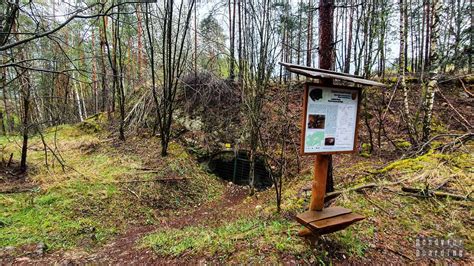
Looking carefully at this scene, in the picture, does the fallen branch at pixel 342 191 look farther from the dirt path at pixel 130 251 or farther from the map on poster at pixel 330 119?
the dirt path at pixel 130 251

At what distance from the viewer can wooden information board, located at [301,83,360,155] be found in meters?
2.22

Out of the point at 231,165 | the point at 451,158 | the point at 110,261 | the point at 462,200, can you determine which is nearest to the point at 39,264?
the point at 110,261

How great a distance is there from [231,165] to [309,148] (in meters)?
5.44

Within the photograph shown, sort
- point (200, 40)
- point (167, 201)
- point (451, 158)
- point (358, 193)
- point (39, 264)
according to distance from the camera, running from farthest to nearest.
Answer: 1. point (200, 40)
2. point (167, 201)
3. point (451, 158)
4. point (358, 193)
5. point (39, 264)

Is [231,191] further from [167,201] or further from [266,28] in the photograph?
[266,28]

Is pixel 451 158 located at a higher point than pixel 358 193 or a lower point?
higher

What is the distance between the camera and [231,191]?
259 inches

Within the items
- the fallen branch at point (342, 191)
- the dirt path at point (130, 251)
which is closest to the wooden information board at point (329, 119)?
the fallen branch at point (342, 191)

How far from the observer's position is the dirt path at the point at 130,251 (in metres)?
2.90

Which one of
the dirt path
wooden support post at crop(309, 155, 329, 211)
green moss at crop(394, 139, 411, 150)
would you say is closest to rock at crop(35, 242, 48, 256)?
the dirt path

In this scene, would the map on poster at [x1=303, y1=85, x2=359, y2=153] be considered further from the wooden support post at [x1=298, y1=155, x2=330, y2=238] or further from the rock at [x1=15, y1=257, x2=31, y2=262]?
the rock at [x1=15, y1=257, x2=31, y2=262]

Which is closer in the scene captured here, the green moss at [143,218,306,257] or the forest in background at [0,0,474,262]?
the green moss at [143,218,306,257]

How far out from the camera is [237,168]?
738 centimetres

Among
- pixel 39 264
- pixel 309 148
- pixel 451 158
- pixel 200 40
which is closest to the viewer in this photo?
pixel 309 148
